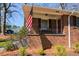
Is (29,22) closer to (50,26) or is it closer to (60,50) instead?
(50,26)

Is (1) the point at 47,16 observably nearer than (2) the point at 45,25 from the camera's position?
Yes

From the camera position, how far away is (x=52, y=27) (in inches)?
500

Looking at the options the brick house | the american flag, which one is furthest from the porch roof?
the american flag

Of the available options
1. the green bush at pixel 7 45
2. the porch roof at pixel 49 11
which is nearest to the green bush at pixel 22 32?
the green bush at pixel 7 45

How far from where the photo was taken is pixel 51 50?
36.1 feet

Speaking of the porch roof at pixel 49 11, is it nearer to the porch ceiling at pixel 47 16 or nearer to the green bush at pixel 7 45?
the porch ceiling at pixel 47 16

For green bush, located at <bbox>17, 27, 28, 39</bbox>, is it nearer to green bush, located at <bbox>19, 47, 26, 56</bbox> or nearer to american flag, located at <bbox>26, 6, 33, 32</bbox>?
american flag, located at <bbox>26, 6, 33, 32</bbox>

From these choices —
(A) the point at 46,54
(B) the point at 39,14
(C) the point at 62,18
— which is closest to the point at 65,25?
(C) the point at 62,18

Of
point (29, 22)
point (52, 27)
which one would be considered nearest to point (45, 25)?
point (52, 27)

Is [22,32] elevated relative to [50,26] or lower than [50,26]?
lower

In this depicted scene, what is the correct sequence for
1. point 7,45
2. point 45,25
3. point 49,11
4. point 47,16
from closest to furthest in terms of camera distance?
1. point 7,45
2. point 49,11
3. point 47,16
4. point 45,25

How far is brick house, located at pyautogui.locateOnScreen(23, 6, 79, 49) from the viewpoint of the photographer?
38.5 ft

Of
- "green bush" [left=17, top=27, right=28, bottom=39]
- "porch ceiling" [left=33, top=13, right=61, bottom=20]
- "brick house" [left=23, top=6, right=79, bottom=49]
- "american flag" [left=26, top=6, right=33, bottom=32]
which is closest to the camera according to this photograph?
"green bush" [left=17, top=27, right=28, bottom=39]

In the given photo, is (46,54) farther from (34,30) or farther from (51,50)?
(34,30)
